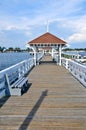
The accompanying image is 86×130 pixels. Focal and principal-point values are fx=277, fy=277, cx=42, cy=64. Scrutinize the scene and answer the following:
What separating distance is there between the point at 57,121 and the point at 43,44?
20839 millimetres

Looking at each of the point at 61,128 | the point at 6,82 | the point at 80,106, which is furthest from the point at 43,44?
the point at 61,128

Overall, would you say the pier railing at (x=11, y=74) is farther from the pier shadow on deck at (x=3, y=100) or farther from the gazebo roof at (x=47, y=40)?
the gazebo roof at (x=47, y=40)

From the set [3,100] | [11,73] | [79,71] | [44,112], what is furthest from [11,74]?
[44,112]

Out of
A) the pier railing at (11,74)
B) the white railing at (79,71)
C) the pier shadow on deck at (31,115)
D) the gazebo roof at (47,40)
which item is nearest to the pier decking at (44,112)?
the pier shadow on deck at (31,115)

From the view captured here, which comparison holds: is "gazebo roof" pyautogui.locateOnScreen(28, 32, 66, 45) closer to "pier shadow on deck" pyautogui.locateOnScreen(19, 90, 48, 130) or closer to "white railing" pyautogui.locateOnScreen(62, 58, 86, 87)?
"white railing" pyautogui.locateOnScreen(62, 58, 86, 87)

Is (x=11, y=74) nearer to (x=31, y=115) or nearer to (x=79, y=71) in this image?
(x=79, y=71)

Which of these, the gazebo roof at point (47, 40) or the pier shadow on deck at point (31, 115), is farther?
the gazebo roof at point (47, 40)

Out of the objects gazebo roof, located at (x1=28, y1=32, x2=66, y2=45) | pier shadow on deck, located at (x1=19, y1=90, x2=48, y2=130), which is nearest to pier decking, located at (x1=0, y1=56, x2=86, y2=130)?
pier shadow on deck, located at (x1=19, y1=90, x2=48, y2=130)

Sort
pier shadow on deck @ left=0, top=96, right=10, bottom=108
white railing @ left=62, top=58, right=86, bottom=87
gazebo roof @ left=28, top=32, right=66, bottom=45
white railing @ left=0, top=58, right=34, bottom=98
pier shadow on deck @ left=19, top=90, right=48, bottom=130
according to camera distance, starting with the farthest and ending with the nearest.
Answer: gazebo roof @ left=28, top=32, right=66, bottom=45
white railing @ left=62, top=58, right=86, bottom=87
white railing @ left=0, top=58, right=34, bottom=98
pier shadow on deck @ left=0, top=96, right=10, bottom=108
pier shadow on deck @ left=19, top=90, right=48, bottom=130

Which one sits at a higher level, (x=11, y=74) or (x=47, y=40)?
(x=47, y=40)

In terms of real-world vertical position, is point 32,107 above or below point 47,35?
below

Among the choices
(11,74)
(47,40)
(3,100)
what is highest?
(47,40)

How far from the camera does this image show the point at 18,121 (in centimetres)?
610

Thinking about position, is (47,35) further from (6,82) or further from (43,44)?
(6,82)
